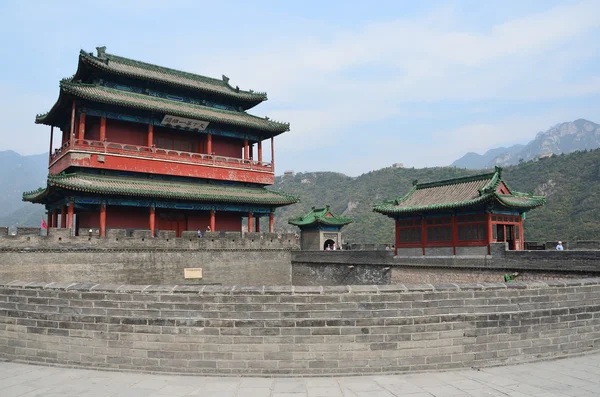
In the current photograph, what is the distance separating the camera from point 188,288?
279 inches

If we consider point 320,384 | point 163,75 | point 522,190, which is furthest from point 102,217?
point 522,190

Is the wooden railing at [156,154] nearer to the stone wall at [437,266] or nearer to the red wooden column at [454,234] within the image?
the stone wall at [437,266]

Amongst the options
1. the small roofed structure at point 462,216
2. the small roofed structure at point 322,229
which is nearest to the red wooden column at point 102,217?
the small roofed structure at point 322,229

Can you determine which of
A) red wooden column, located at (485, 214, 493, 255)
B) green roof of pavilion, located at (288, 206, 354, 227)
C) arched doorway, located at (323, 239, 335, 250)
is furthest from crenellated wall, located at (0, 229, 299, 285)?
red wooden column, located at (485, 214, 493, 255)

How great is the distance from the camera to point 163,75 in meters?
28.3

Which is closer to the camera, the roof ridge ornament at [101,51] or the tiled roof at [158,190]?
the tiled roof at [158,190]

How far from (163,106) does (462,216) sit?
1846 centimetres

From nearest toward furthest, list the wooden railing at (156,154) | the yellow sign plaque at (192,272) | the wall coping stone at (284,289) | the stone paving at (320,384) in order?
the stone paving at (320,384) → the wall coping stone at (284,289) → the wooden railing at (156,154) → the yellow sign plaque at (192,272)

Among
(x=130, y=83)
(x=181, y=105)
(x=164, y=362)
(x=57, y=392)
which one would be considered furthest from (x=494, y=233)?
(x=130, y=83)

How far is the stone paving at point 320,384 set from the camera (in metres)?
5.84

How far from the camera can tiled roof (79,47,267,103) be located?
80.8 ft

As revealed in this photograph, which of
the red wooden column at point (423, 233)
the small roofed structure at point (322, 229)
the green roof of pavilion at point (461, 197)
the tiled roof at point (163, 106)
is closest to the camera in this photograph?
the green roof of pavilion at point (461, 197)

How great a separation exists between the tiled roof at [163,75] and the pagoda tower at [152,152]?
70 millimetres

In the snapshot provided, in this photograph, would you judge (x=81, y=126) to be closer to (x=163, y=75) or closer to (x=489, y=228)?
(x=163, y=75)
